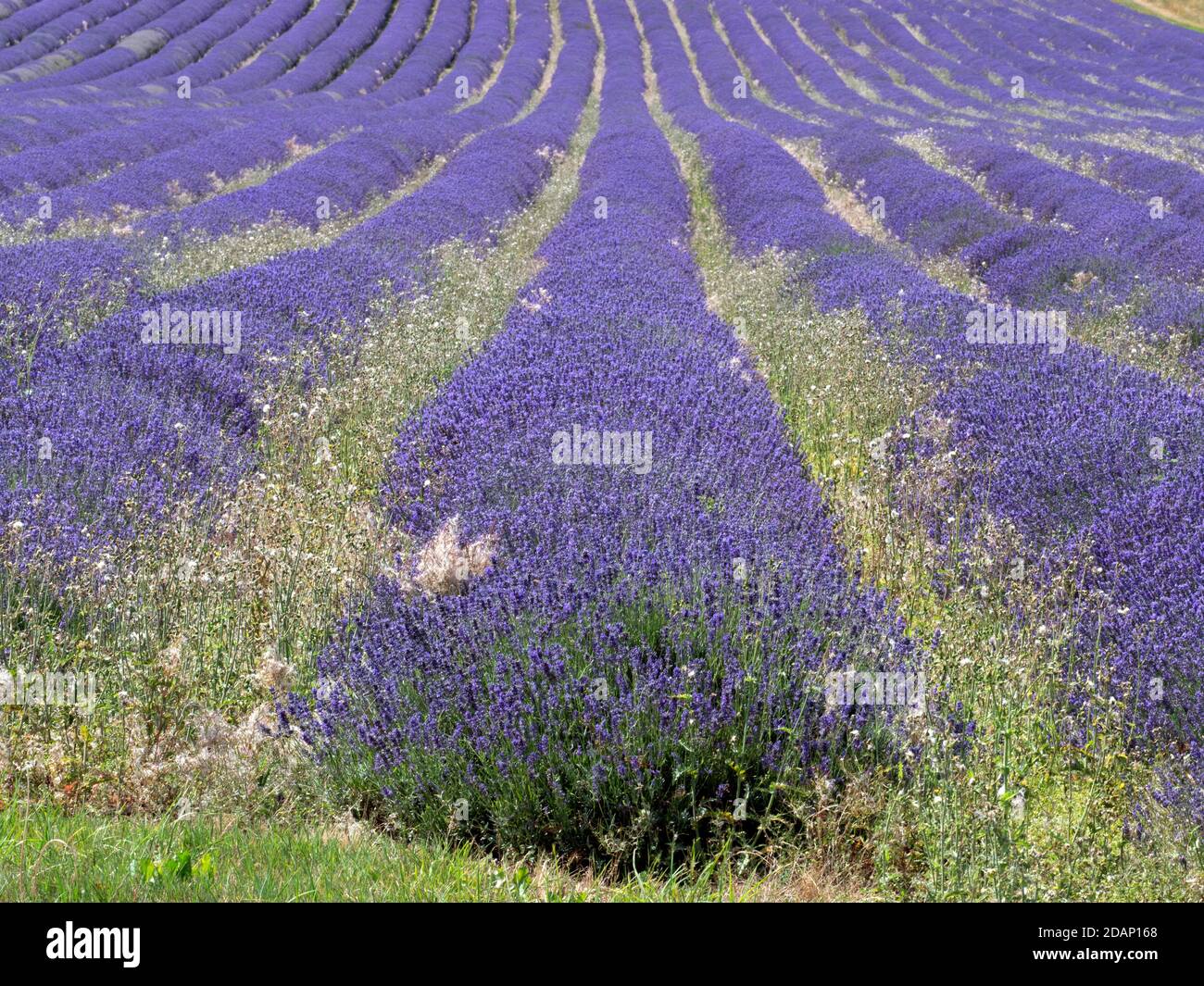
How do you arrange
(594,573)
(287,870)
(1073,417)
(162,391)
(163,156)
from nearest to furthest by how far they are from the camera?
(287,870)
(594,573)
(1073,417)
(162,391)
(163,156)

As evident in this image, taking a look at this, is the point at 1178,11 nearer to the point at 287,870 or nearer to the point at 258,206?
the point at 258,206

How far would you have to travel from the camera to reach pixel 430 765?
2914mm

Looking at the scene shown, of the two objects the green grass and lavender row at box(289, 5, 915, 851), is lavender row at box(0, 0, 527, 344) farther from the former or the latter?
the green grass

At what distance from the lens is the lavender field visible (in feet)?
9.20

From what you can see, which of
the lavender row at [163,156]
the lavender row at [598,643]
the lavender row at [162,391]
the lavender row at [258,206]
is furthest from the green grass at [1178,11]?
the lavender row at [598,643]

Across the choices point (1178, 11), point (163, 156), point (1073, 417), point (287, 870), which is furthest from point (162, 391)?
point (1178, 11)

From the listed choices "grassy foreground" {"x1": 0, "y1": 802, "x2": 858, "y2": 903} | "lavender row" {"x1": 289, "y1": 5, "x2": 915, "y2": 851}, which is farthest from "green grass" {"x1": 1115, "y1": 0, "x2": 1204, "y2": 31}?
"grassy foreground" {"x1": 0, "y1": 802, "x2": 858, "y2": 903}

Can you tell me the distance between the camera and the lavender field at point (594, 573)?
2.80m

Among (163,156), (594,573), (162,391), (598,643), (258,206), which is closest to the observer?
(598,643)

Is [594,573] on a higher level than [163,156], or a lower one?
lower

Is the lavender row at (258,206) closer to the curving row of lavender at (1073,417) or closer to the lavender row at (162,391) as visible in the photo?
the lavender row at (162,391)

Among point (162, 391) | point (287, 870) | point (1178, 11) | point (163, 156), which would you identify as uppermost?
point (1178, 11)

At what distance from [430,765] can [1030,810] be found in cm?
156

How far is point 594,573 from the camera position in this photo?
11.3ft
